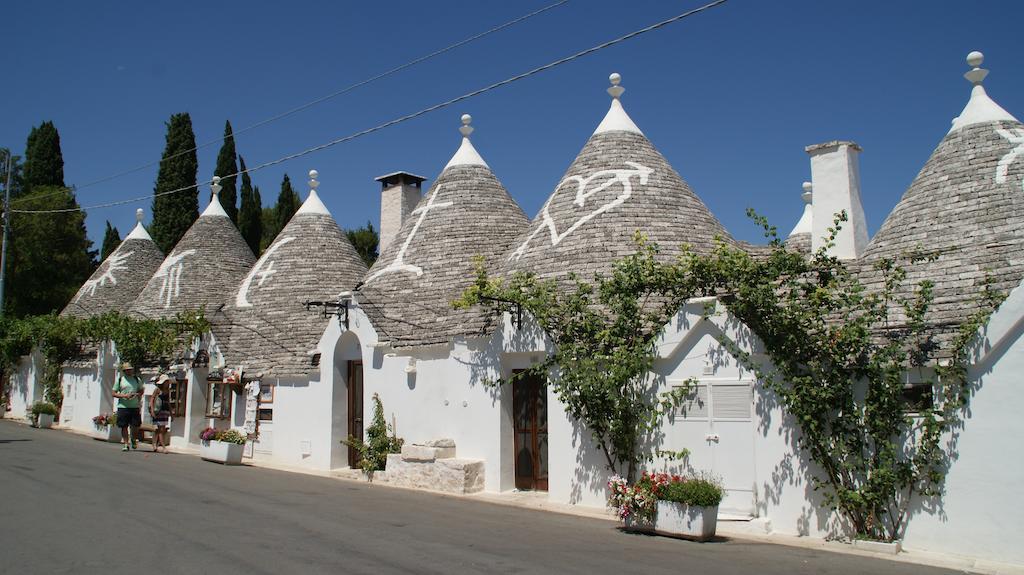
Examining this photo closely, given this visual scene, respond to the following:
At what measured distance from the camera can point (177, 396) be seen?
21.8 meters

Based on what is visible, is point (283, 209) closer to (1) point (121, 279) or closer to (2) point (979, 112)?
(1) point (121, 279)

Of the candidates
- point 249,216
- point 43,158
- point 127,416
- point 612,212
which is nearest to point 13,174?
point 43,158

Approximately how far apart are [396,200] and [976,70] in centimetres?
1517

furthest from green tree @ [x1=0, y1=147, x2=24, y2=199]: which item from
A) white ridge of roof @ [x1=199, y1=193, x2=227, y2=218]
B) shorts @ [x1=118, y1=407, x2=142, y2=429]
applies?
shorts @ [x1=118, y1=407, x2=142, y2=429]

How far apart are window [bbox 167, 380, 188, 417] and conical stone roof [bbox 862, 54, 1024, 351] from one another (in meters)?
18.0

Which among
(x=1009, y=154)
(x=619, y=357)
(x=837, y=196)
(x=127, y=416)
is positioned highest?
(x=1009, y=154)

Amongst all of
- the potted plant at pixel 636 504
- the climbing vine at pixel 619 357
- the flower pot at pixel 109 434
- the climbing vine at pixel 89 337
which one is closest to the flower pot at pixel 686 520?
the potted plant at pixel 636 504

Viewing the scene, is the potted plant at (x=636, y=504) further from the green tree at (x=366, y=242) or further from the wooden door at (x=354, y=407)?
the green tree at (x=366, y=242)

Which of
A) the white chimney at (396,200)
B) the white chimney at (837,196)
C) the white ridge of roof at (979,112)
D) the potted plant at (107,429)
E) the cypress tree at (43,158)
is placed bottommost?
the potted plant at (107,429)

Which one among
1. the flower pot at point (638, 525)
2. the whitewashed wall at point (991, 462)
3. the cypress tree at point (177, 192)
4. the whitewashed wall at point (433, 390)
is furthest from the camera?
the cypress tree at point (177, 192)

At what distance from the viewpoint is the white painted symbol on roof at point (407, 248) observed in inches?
717

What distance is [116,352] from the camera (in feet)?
78.4

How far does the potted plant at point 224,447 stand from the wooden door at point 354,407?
8.67 ft

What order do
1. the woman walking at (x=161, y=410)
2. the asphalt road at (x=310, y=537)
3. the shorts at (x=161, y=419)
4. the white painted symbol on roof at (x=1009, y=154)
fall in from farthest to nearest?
1. the woman walking at (x=161, y=410)
2. the shorts at (x=161, y=419)
3. the white painted symbol on roof at (x=1009, y=154)
4. the asphalt road at (x=310, y=537)
